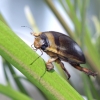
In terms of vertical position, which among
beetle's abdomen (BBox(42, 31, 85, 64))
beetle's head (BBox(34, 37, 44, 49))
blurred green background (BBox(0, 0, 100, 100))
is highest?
beetle's head (BBox(34, 37, 44, 49))

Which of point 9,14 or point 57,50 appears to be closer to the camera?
point 57,50

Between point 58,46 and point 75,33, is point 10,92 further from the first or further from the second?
point 75,33

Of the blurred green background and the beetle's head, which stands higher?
the beetle's head

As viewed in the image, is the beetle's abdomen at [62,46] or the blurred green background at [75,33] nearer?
the beetle's abdomen at [62,46]

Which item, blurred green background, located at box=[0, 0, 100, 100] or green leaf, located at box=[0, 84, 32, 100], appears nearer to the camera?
green leaf, located at box=[0, 84, 32, 100]

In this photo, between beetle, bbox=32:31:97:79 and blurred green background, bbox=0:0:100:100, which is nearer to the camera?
beetle, bbox=32:31:97:79

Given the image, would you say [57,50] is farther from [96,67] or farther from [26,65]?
[96,67]

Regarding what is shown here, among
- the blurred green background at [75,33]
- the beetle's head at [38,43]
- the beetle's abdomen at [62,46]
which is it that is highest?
the beetle's head at [38,43]

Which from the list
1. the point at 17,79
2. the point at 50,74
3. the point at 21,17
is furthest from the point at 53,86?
the point at 21,17

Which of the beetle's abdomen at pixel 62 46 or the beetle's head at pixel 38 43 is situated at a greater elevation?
the beetle's head at pixel 38 43
